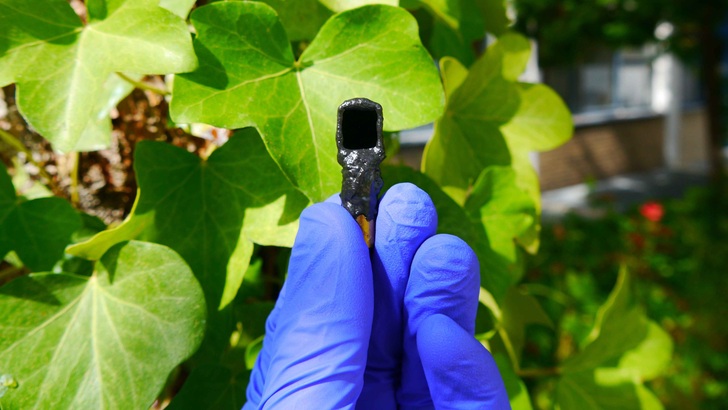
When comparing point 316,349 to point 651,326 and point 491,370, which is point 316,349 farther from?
point 651,326

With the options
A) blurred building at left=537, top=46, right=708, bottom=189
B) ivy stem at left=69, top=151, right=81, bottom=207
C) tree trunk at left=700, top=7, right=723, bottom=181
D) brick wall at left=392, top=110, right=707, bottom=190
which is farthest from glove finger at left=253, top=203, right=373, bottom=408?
blurred building at left=537, top=46, right=708, bottom=189

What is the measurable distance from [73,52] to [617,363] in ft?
1.93

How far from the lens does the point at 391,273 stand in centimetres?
36

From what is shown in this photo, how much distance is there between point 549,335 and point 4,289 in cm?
146


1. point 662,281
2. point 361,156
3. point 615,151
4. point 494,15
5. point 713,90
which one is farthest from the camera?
point 615,151

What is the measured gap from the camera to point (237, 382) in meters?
0.45

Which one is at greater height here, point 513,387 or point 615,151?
point 513,387

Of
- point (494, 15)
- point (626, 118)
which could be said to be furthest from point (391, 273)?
point (626, 118)

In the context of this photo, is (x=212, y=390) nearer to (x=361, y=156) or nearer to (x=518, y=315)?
(x=361, y=156)

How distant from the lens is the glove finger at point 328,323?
339 mm

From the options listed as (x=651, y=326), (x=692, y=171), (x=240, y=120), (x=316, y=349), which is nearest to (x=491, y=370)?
(x=316, y=349)

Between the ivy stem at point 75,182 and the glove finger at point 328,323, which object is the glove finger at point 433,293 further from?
the ivy stem at point 75,182

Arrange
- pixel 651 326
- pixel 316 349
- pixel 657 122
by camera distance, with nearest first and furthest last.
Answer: pixel 316 349, pixel 651 326, pixel 657 122

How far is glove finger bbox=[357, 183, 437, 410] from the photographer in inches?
13.9
